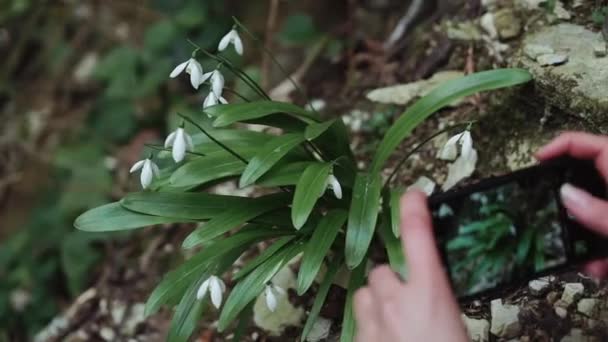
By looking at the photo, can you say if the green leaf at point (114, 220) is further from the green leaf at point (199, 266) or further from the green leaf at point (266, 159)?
the green leaf at point (266, 159)

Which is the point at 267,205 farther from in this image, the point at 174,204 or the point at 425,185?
the point at 425,185

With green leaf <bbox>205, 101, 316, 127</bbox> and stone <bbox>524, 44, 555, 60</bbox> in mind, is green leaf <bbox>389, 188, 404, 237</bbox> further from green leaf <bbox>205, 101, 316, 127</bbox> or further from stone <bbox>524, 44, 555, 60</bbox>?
stone <bbox>524, 44, 555, 60</bbox>

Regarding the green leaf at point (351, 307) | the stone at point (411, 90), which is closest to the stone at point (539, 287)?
the green leaf at point (351, 307)

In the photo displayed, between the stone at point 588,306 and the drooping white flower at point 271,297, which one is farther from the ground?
the drooping white flower at point 271,297

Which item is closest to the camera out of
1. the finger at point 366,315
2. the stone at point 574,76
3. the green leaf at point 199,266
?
the finger at point 366,315

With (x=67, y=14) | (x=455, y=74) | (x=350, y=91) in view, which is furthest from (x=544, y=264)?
(x=67, y=14)

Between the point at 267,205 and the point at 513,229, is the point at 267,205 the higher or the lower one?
the higher one

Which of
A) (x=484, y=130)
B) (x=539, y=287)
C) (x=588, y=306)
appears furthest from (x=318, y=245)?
(x=484, y=130)

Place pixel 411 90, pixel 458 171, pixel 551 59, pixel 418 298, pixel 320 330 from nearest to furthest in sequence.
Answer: pixel 418 298 < pixel 320 330 < pixel 551 59 < pixel 458 171 < pixel 411 90
